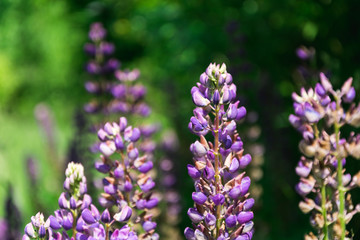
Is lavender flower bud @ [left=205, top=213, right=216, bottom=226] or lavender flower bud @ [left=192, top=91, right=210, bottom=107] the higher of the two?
lavender flower bud @ [left=192, top=91, right=210, bottom=107]

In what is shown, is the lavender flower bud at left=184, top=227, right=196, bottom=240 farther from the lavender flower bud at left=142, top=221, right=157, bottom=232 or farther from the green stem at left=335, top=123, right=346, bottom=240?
the green stem at left=335, top=123, right=346, bottom=240

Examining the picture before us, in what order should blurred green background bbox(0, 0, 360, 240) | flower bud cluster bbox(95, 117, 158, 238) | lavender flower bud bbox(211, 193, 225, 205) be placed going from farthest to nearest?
blurred green background bbox(0, 0, 360, 240), flower bud cluster bbox(95, 117, 158, 238), lavender flower bud bbox(211, 193, 225, 205)

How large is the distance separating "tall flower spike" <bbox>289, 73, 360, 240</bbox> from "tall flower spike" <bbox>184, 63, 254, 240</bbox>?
14 centimetres

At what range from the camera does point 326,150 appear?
1.13 meters

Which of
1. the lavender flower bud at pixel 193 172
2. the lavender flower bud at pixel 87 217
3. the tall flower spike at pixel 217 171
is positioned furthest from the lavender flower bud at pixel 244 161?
the lavender flower bud at pixel 87 217

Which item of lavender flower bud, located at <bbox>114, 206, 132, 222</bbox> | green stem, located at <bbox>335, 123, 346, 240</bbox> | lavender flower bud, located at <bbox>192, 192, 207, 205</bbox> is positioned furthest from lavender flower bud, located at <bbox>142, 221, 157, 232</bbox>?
green stem, located at <bbox>335, 123, 346, 240</bbox>

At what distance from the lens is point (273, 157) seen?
2607mm

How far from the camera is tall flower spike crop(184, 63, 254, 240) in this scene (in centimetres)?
114

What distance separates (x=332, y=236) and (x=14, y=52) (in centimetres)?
1130

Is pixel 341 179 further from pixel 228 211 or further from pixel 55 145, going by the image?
pixel 55 145

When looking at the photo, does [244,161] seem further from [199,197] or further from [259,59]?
[259,59]

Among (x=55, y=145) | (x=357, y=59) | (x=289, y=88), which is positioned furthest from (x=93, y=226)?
(x=55, y=145)

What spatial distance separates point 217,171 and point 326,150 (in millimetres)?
230

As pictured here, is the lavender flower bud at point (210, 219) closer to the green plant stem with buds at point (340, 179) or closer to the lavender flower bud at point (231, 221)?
the lavender flower bud at point (231, 221)
